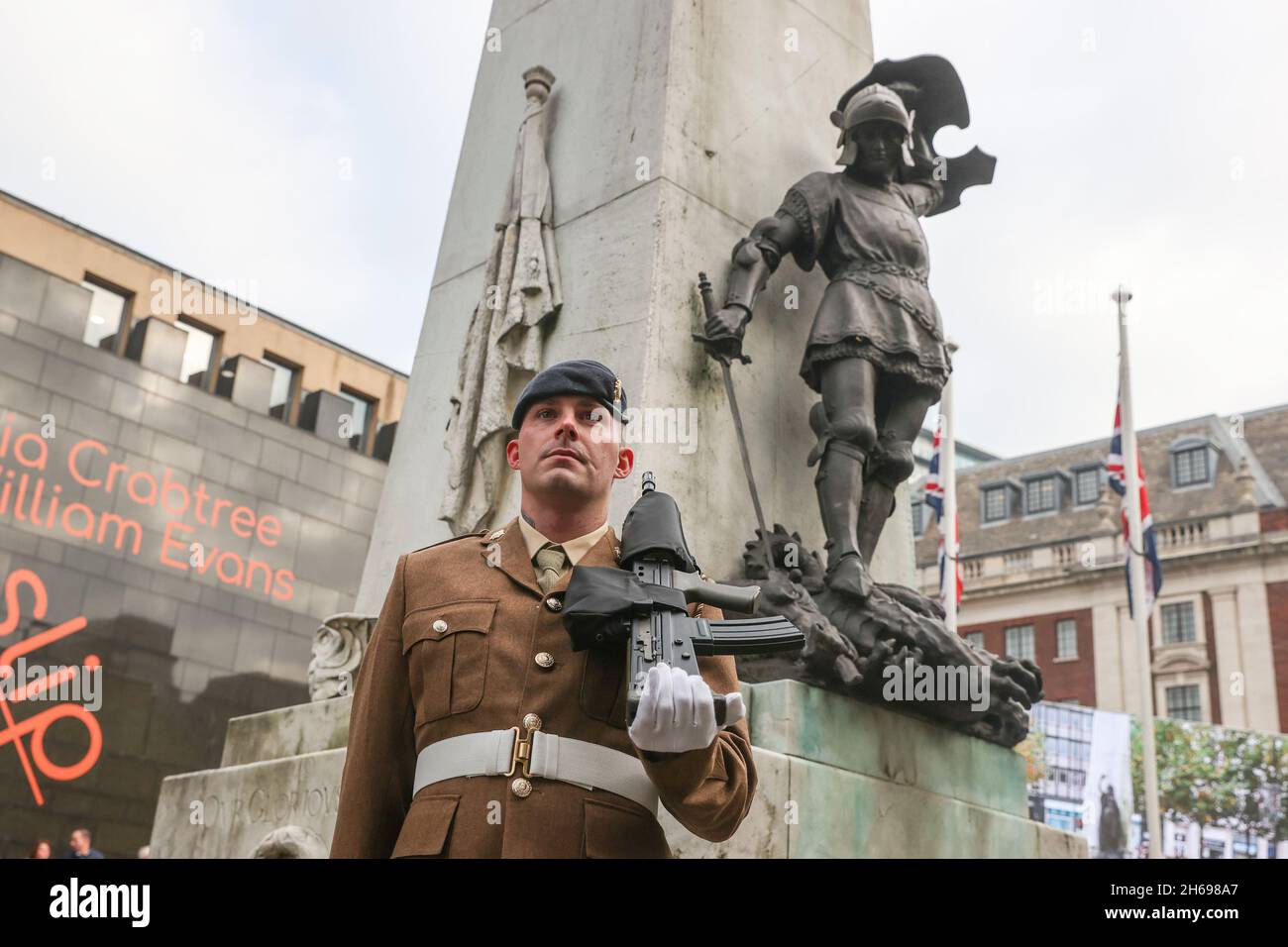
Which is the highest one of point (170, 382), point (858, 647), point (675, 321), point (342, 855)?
point (170, 382)

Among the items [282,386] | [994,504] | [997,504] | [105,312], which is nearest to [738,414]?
[105,312]

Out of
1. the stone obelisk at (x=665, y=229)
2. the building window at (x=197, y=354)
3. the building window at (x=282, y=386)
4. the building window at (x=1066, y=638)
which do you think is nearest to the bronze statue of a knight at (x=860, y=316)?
the stone obelisk at (x=665, y=229)

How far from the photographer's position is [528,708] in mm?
2865

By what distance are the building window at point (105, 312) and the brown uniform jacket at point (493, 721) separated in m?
30.7

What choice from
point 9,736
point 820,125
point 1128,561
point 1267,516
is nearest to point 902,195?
point 820,125

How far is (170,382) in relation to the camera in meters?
32.1

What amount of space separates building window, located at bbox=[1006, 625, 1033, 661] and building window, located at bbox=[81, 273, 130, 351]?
31.2 meters

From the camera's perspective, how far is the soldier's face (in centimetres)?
299

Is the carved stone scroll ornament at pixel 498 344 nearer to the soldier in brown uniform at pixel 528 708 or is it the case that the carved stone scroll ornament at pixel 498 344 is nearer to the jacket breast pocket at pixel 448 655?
the soldier in brown uniform at pixel 528 708

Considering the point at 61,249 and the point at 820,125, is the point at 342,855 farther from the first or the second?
the point at 61,249

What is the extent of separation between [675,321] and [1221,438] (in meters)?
46.6

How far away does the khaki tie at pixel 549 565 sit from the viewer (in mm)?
3085

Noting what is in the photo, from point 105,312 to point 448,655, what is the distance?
3185cm

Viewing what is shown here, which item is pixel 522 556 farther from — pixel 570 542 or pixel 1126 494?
pixel 1126 494
